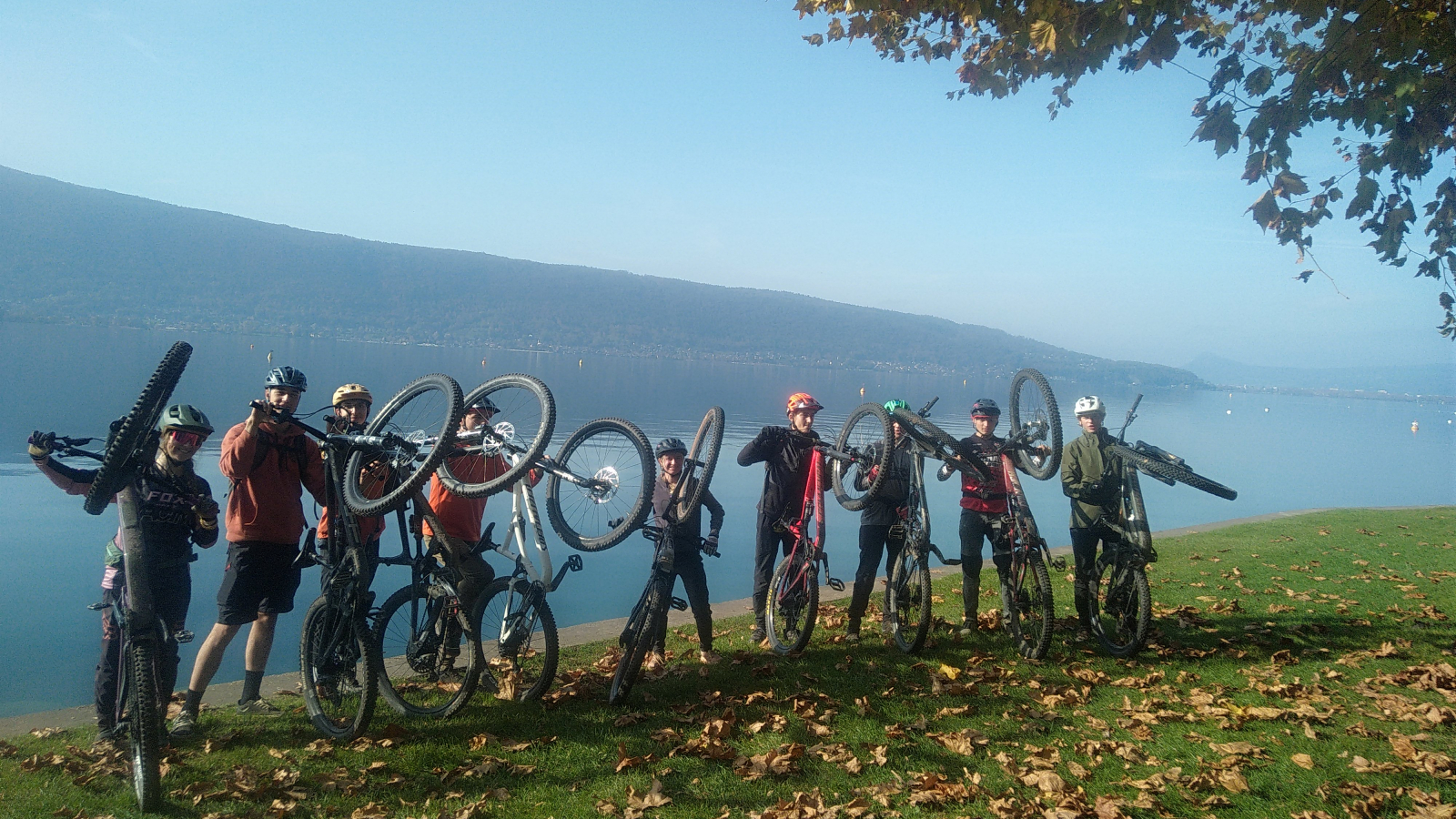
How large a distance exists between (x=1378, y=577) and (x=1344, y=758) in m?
8.00

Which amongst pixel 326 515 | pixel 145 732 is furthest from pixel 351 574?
pixel 145 732

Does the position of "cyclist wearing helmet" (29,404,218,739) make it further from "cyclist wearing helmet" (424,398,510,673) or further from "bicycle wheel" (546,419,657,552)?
"bicycle wheel" (546,419,657,552)

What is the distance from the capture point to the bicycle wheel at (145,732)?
4.72 m

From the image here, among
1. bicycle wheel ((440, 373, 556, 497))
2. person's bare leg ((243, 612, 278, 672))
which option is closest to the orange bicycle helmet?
bicycle wheel ((440, 373, 556, 497))

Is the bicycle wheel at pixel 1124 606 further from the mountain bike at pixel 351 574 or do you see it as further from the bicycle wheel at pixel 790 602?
the mountain bike at pixel 351 574

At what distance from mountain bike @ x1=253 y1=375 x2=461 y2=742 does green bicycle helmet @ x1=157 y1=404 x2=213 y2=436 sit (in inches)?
15.3

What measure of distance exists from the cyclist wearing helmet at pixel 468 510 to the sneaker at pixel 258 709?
1264 mm

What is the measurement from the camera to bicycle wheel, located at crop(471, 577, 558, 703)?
621 centimetres

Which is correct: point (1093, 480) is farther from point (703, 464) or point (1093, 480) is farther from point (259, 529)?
point (259, 529)

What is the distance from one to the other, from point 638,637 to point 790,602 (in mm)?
1995

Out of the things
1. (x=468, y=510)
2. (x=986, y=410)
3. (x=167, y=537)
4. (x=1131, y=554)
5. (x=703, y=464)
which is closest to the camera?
(x=167, y=537)

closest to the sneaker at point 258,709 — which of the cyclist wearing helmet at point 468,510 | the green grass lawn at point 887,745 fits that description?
the green grass lawn at point 887,745

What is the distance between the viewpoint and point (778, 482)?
28.3ft

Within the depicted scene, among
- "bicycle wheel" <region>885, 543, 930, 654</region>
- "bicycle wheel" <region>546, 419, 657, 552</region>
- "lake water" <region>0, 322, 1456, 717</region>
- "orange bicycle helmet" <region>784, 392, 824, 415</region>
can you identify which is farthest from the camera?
"lake water" <region>0, 322, 1456, 717</region>
